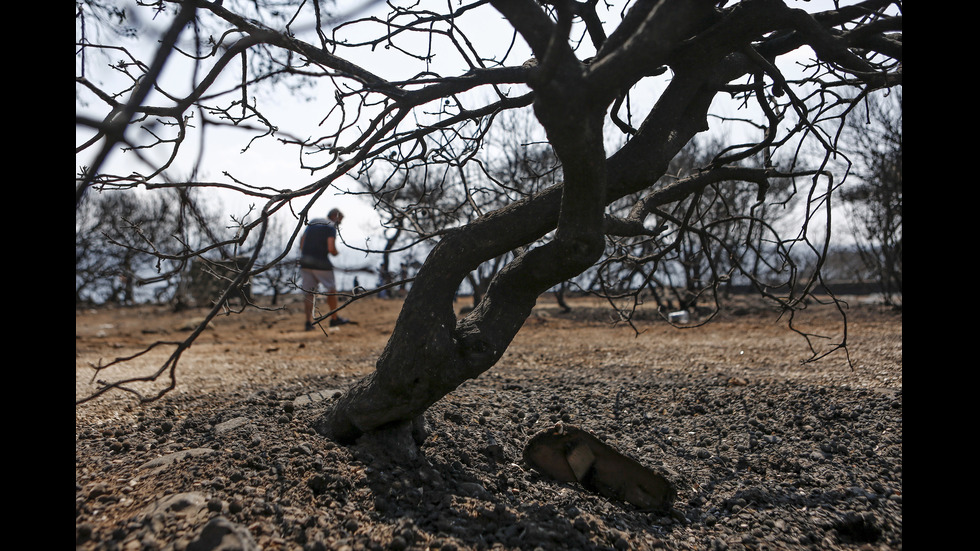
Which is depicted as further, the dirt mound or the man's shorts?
the man's shorts

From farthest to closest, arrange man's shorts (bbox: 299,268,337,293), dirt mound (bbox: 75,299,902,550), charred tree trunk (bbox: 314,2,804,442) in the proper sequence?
1. man's shorts (bbox: 299,268,337,293)
2. charred tree trunk (bbox: 314,2,804,442)
3. dirt mound (bbox: 75,299,902,550)

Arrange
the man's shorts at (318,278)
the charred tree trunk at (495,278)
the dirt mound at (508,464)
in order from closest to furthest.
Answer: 1. the dirt mound at (508,464)
2. the charred tree trunk at (495,278)
3. the man's shorts at (318,278)

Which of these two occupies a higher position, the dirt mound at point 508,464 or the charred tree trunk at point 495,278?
the charred tree trunk at point 495,278

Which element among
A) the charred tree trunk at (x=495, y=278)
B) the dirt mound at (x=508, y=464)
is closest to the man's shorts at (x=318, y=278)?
the dirt mound at (x=508, y=464)

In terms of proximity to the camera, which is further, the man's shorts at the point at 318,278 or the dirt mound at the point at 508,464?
the man's shorts at the point at 318,278

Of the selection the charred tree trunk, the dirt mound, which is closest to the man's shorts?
the dirt mound

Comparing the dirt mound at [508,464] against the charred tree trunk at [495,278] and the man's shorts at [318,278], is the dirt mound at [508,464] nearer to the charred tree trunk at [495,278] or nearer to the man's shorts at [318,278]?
the charred tree trunk at [495,278]

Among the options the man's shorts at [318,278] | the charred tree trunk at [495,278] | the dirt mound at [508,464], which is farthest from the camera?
the man's shorts at [318,278]

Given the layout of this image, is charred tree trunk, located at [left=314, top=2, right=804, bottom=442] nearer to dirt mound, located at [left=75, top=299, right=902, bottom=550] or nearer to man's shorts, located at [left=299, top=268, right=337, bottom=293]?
dirt mound, located at [left=75, top=299, right=902, bottom=550]

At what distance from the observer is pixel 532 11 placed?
184 cm

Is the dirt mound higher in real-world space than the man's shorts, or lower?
lower

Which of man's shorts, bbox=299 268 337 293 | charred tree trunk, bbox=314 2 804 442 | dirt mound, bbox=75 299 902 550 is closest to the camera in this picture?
dirt mound, bbox=75 299 902 550
